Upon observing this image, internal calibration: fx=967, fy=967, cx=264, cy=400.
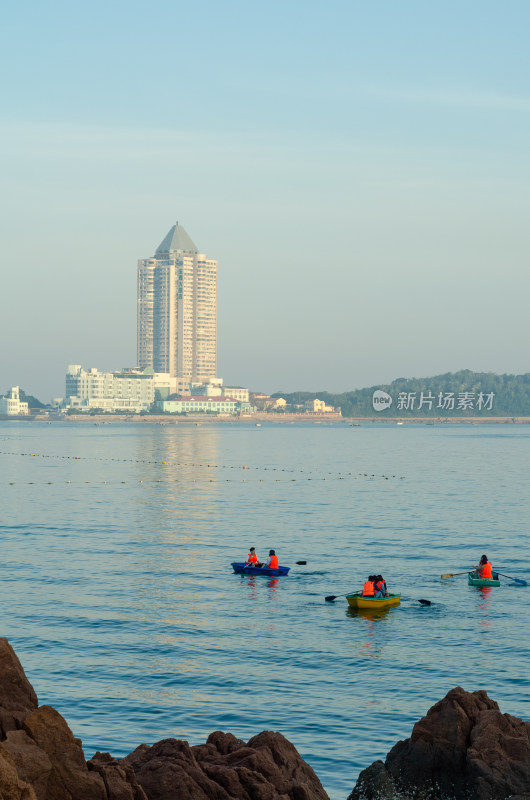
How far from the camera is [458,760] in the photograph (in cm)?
2158

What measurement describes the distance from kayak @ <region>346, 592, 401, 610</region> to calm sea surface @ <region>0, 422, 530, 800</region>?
1.66 ft

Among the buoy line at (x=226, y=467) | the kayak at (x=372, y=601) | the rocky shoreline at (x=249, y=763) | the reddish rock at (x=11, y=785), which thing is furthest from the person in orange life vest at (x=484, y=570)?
the buoy line at (x=226, y=467)

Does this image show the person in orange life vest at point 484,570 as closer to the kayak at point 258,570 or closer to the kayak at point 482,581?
the kayak at point 482,581

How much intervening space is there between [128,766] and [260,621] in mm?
25859

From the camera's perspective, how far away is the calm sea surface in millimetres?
29750

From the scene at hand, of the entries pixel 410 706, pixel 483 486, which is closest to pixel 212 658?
pixel 410 706

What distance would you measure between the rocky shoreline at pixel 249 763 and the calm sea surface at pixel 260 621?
2.71 metres

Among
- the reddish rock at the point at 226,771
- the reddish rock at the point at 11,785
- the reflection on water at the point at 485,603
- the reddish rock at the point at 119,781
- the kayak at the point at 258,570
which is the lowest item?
the reflection on water at the point at 485,603

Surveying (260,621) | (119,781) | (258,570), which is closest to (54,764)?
(119,781)

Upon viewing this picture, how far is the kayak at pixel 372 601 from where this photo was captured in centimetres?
4666

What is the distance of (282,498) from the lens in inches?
4446

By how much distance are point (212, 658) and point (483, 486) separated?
3930 inches

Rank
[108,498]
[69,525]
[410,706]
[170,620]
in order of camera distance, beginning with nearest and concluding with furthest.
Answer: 1. [410,706]
2. [170,620]
3. [69,525]
4. [108,498]

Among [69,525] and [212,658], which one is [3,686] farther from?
[69,525]
